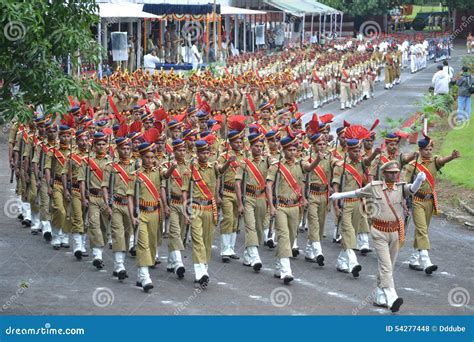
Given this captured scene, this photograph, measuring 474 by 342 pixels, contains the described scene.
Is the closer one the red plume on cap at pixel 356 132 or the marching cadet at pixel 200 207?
the marching cadet at pixel 200 207

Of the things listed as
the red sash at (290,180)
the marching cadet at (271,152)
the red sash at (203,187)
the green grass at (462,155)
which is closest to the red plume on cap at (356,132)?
the marching cadet at (271,152)

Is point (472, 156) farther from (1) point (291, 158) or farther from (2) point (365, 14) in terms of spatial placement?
(2) point (365, 14)

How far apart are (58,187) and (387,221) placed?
5731mm

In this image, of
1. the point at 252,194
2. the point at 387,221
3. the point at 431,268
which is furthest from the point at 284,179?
the point at 431,268

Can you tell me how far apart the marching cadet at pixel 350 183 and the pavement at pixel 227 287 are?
1.44 feet

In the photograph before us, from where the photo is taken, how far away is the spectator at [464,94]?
1168 inches

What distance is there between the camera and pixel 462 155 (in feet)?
82.6

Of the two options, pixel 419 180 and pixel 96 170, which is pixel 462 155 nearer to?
pixel 96 170

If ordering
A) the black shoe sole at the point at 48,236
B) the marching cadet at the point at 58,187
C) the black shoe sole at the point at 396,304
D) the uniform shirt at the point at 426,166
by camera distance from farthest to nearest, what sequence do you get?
the black shoe sole at the point at 48,236 < the marching cadet at the point at 58,187 < the uniform shirt at the point at 426,166 < the black shoe sole at the point at 396,304

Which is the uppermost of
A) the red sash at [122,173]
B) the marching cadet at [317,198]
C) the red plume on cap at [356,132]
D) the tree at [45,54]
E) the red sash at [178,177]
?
the tree at [45,54]

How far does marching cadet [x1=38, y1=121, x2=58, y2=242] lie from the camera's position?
56.7 ft

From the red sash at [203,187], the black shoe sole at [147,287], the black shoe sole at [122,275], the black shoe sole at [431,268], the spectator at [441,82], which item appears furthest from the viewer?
the spectator at [441,82]

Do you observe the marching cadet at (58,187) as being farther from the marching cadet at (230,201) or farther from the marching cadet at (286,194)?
the marching cadet at (286,194)

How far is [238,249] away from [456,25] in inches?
2520
